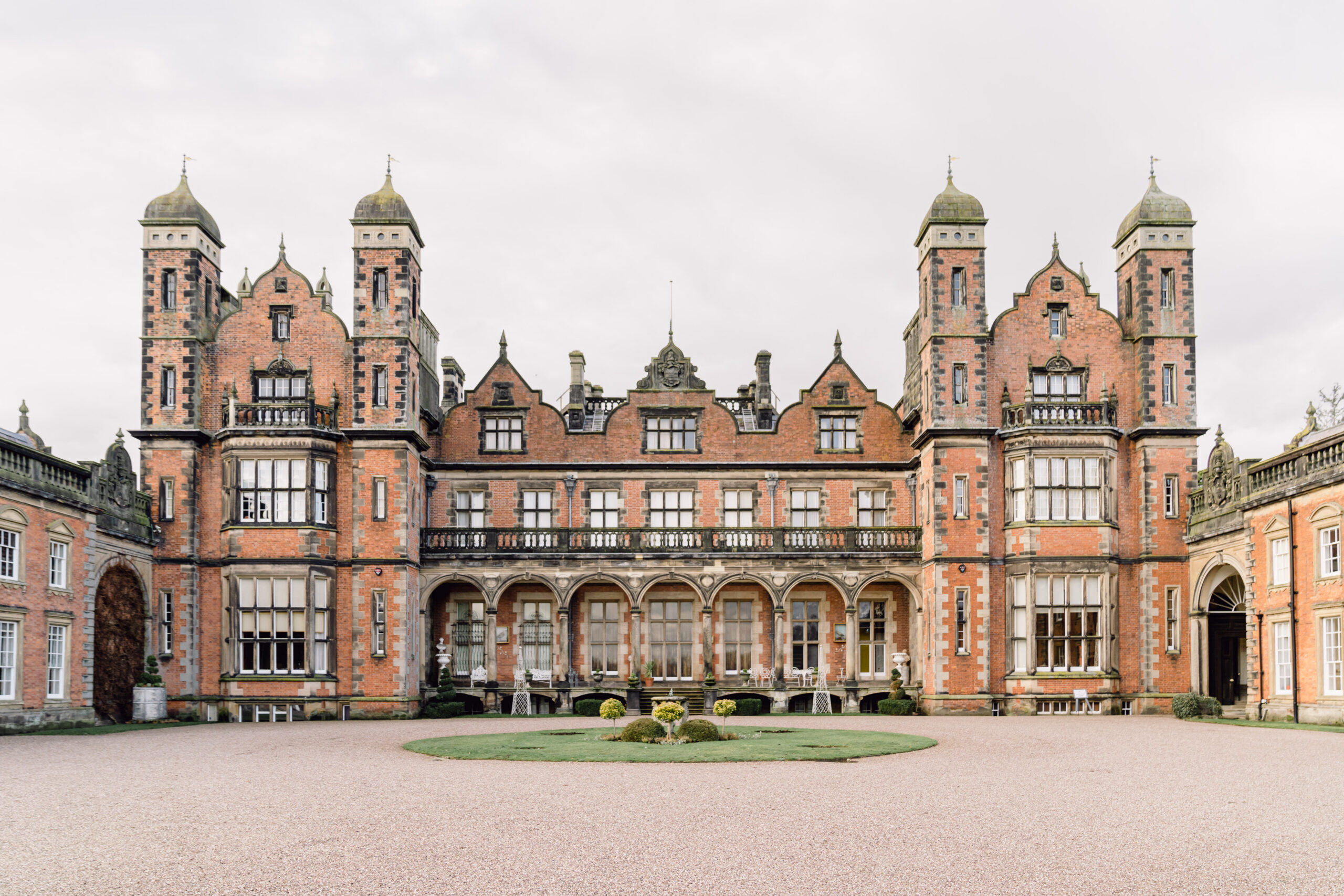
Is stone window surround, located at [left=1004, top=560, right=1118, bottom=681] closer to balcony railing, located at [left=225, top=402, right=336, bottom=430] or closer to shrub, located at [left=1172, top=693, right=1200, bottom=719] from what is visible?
shrub, located at [left=1172, top=693, right=1200, bottom=719]

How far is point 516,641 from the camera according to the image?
138 feet

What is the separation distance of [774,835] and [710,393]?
3093cm

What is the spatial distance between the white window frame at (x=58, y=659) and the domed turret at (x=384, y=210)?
15.2m

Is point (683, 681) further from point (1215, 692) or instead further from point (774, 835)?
point (774, 835)

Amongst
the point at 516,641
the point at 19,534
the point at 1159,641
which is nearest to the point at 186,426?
the point at 19,534

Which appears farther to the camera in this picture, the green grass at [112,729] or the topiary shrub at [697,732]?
the green grass at [112,729]

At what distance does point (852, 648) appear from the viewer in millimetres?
40938

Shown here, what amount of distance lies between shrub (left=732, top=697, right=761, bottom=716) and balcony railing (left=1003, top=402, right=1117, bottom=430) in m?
11.9

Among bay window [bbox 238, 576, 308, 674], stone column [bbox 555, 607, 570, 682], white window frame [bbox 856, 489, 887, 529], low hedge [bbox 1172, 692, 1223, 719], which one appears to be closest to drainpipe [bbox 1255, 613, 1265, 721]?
low hedge [bbox 1172, 692, 1223, 719]

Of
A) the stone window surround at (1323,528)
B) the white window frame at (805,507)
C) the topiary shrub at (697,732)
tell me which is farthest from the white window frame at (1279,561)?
the topiary shrub at (697,732)

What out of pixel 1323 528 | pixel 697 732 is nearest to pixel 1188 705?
pixel 1323 528

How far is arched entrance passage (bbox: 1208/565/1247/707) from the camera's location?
40.2 meters

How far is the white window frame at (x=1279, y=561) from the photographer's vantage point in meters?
31.8

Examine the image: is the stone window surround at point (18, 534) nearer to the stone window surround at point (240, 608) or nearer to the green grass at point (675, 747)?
the stone window surround at point (240, 608)
